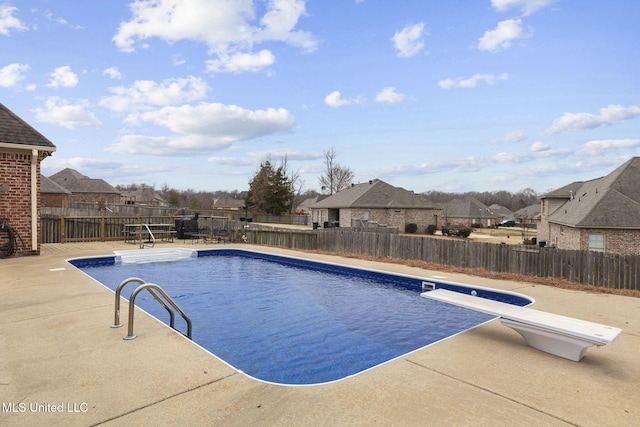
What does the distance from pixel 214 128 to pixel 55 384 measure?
72.4 feet

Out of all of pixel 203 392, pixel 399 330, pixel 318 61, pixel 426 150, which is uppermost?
pixel 318 61

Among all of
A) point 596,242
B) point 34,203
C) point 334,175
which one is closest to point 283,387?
point 34,203

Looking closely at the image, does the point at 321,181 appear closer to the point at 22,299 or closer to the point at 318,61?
the point at 318,61

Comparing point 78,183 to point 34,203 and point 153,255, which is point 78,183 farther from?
point 34,203

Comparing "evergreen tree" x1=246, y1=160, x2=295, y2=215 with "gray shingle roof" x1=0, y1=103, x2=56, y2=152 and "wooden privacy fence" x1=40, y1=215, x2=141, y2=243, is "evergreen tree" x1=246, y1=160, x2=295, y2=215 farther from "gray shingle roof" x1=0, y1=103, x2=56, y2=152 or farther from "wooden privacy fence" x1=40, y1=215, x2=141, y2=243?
"gray shingle roof" x1=0, y1=103, x2=56, y2=152

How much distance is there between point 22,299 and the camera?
6363 mm

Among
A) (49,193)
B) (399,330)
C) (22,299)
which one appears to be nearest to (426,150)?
(399,330)

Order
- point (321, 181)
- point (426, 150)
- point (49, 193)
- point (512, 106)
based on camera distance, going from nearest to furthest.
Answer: point (512, 106) < point (426, 150) < point (49, 193) < point (321, 181)

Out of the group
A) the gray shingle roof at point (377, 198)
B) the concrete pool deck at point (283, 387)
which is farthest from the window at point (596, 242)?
the gray shingle roof at point (377, 198)

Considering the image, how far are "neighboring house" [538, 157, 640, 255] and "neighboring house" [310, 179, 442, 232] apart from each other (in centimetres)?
1433

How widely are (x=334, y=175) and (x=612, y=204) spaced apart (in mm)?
45680

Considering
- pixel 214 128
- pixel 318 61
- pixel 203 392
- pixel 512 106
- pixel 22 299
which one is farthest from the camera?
pixel 214 128

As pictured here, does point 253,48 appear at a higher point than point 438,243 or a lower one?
higher

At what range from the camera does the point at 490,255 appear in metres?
11.0
